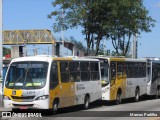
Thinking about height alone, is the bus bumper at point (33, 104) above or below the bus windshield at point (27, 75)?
below

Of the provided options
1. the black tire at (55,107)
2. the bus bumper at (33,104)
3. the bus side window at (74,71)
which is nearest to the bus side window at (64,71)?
the bus side window at (74,71)

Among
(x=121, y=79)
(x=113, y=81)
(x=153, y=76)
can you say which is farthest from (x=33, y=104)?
(x=153, y=76)

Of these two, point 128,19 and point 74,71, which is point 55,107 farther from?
point 128,19

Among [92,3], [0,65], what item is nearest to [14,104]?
[0,65]

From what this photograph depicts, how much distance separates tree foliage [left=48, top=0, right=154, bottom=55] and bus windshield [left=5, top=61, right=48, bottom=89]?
460 inches

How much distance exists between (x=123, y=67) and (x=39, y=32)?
2488 inches

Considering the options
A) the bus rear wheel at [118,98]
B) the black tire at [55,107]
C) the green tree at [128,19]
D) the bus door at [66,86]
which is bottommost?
the bus rear wheel at [118,98]

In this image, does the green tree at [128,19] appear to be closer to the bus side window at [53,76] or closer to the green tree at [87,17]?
the green tree at [87,17]

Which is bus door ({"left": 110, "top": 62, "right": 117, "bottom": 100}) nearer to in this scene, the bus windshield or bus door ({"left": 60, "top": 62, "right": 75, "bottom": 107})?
bus door ({"left": 60, "top": 62, "right": 75, "bottom": 107})

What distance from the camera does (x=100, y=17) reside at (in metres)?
32.7

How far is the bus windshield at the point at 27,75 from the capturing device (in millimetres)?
20281

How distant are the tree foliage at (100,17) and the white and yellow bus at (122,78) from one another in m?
3.24

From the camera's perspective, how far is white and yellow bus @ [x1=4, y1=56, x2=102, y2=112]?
20016 millimetres

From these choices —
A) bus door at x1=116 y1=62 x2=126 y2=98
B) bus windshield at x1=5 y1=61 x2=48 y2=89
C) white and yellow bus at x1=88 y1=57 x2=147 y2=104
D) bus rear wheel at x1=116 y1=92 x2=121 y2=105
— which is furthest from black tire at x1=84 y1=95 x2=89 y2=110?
bus windshield at x1=5 y1=61 x2=48 y2=89
